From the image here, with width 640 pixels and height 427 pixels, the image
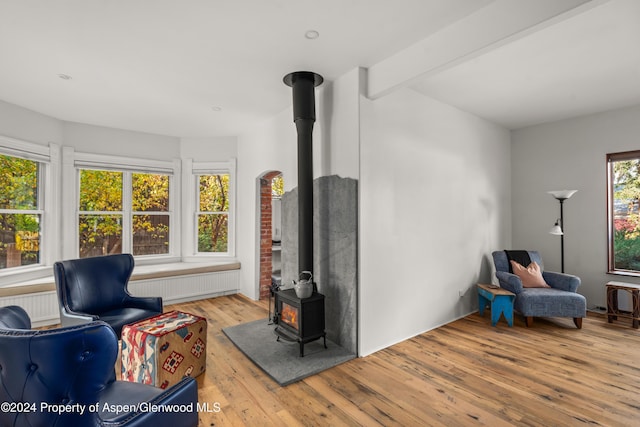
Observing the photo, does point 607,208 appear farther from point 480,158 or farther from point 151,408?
point 151,408

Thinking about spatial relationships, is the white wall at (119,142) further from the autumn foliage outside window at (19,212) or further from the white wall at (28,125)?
the autumn foliage outside window at (19,212)

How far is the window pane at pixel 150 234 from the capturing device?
17.0 feet

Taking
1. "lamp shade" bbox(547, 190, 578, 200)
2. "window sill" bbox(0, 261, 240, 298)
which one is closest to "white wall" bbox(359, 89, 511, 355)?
"lamp shade" bbox(547, 190, 578, 200)

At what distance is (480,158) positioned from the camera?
4.59m

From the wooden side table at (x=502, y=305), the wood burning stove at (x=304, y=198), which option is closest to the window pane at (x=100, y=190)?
the wood burning stove at (x=304, y=198)

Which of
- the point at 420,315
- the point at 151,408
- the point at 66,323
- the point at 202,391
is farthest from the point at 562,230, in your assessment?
the point at 66,323

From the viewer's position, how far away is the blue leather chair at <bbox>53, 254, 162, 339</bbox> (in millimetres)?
2895

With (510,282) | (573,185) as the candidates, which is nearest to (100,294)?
(510,282)

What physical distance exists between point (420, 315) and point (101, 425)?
321 cm

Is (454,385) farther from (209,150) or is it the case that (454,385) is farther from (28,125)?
(28,125)

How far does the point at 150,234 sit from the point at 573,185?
6.74 m

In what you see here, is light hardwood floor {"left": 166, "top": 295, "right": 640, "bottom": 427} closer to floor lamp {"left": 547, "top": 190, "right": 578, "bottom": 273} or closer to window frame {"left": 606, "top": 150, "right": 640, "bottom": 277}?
window frame {"left": 606, "top": 150, "right": 640, "bottom": 277}

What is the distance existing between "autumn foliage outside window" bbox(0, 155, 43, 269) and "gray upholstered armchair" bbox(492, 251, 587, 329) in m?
6.34

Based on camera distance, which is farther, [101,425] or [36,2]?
[36,2]
